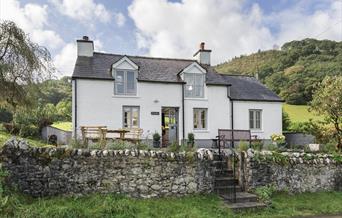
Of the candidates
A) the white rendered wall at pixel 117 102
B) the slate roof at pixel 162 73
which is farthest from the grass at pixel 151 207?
the slate roof at pixel 162 73

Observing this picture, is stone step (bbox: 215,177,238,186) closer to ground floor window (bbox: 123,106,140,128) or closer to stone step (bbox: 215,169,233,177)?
stone step (bbox: 215,169,233,177)

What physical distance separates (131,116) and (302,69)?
34.1 meters

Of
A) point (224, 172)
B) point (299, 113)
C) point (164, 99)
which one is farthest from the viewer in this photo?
point (299, 113)

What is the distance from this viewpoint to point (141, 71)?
21.5 metres

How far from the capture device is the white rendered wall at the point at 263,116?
22406 millimetres

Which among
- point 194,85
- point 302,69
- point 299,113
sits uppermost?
point 302,69

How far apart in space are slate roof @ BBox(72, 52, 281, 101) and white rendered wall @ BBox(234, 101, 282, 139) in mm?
461

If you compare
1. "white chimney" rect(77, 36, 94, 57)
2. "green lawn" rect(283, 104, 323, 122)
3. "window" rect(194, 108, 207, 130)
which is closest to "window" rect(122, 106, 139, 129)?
"window" rect(194, 108, 207, 130)

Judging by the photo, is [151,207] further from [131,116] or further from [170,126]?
[170,126]

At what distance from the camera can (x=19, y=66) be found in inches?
532

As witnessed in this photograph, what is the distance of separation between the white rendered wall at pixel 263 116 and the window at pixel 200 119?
7.78ft

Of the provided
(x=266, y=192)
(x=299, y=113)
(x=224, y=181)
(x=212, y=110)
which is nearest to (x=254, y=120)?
(x=212, y=110)

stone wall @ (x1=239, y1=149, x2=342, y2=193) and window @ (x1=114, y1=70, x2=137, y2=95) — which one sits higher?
window @ (x1=114, y1=70, x2=137, y2=95)

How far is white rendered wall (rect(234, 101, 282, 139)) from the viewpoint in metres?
22.4
